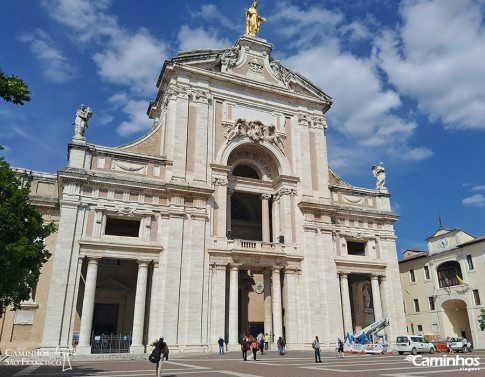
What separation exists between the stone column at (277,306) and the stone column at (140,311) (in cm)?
926

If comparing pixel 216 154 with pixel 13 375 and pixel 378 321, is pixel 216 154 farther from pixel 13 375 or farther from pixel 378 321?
→ pixel 13 375

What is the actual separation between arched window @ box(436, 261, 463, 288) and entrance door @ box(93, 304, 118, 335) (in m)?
34.7

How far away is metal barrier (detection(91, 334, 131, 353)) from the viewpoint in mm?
25641

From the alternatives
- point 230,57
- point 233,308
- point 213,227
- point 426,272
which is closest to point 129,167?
point 213,227

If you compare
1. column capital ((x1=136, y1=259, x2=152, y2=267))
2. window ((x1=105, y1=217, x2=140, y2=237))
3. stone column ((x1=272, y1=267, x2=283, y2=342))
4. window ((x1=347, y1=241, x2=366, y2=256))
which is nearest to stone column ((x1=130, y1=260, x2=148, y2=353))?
column capital ((x1=136, y1=259, x2=152, y2=267))

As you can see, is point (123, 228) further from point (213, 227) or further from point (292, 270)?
point (292, 270)

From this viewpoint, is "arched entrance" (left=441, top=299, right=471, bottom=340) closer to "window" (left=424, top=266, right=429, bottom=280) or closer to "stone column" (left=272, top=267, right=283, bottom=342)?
"window" (left=424, top=266, right=429, bottom=280)

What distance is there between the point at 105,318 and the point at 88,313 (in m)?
5.30

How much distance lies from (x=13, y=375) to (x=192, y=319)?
13.5 meters

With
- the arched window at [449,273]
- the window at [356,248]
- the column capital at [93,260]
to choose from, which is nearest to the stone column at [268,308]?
the window at [356,248]

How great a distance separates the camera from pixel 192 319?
1061 inches

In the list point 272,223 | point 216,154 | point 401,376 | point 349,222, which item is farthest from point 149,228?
point 401,376

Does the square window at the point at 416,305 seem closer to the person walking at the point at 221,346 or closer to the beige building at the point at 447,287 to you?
the beige building at the point at 447,287

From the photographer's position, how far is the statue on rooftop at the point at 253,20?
3850 centimetres
